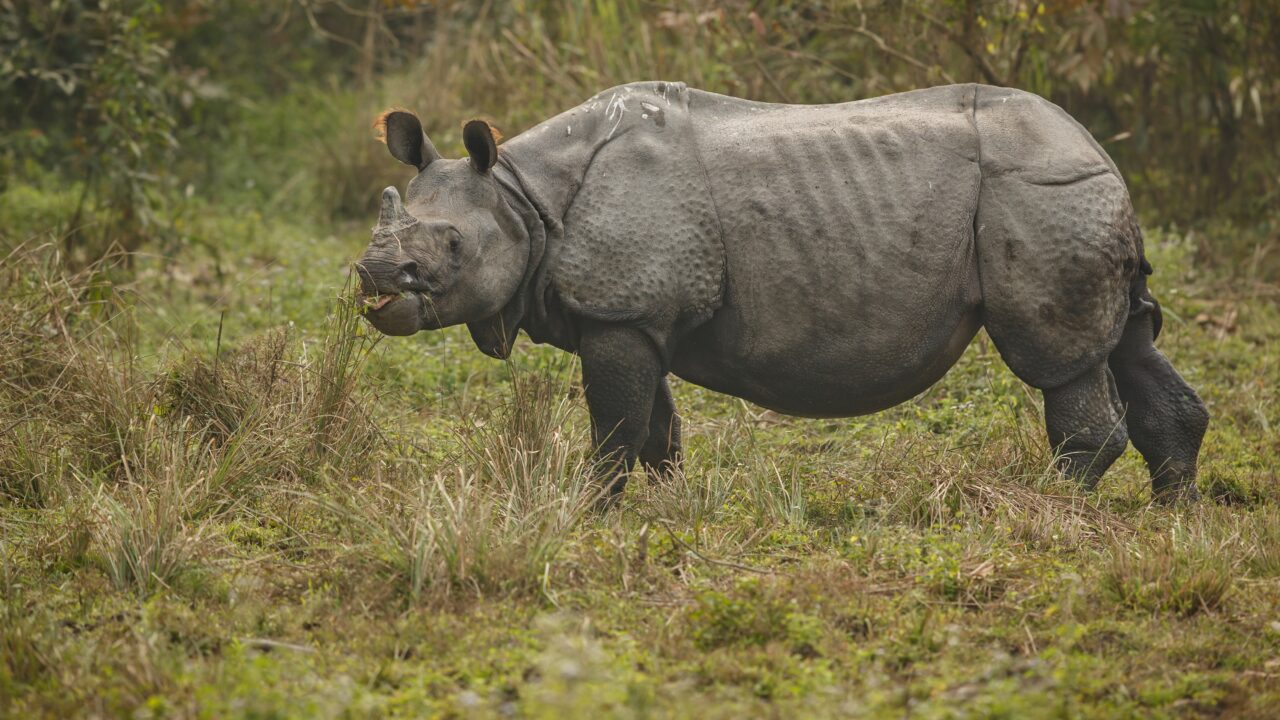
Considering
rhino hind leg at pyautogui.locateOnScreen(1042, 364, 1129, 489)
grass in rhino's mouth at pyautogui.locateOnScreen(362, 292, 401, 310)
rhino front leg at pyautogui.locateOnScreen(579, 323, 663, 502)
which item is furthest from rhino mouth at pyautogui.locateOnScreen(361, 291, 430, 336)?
rhino hind leg at pyautogui.locateOnScreen(1042, 364, 1129, 489)

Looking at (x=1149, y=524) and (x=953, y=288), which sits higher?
(x=953, y=288)

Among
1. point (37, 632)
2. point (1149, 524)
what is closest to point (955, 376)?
point (1149, 524)

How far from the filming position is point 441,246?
5.31m

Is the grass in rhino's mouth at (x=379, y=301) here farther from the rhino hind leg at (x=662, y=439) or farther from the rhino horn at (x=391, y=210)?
the rhino hind leg at (x=662, y=439)

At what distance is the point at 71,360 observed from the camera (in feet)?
20.4

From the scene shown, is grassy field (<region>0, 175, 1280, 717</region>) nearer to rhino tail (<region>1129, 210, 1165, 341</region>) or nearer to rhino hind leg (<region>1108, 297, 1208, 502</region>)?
rhino hind leg (<region>1108, 297, 1208, 502</region>)

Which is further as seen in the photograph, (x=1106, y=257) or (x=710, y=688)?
(x=1106, y=257)

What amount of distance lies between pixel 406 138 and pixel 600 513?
1591mm

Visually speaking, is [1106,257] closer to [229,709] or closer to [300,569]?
[300,569]

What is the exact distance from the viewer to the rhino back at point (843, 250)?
5492 millimetres

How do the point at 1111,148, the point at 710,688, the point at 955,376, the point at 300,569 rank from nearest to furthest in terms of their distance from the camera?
the point at 710,688
the point at 300,569
the point at 955,376
the point at 1111,148

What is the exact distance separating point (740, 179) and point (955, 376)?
2.64m

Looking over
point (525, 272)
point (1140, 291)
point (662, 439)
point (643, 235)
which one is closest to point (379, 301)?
point (525, 272)

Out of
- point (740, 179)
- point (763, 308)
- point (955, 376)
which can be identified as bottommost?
point (955, 376)
